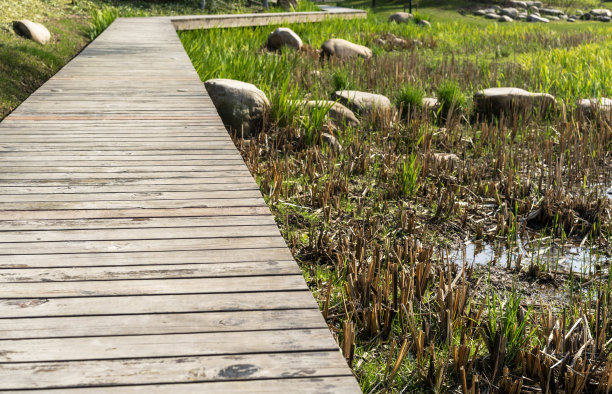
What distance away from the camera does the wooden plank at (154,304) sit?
1831mm

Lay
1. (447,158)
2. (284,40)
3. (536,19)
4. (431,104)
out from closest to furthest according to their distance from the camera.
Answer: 1. (447,158)
2. (431,104)
3. (284,40)
4. (536,19)

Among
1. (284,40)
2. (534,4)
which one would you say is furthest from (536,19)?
(284,40)

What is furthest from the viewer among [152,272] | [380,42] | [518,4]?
[518,4]

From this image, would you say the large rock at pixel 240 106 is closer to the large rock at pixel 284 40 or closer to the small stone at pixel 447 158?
the small stone at pixel 447 158

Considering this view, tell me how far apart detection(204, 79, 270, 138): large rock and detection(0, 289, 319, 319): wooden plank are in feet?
12.4

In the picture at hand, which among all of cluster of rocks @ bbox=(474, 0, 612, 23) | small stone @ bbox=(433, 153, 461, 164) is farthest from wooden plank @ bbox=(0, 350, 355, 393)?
cluster of rocks @ bbox=(474, 0, 612, 23)

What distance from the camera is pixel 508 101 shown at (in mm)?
6555

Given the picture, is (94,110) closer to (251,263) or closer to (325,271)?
(325,271)

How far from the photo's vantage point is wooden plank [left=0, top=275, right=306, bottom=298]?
1940 mm

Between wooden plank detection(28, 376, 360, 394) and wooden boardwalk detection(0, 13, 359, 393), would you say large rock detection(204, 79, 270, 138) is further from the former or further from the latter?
wooden plank detection(28, 376, 360, 394)

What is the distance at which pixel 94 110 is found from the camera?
4.70 meters

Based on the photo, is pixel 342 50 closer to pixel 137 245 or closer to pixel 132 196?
pixel 132 196

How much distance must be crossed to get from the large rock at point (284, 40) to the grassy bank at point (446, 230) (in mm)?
3246

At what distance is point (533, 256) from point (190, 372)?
7.87ft
